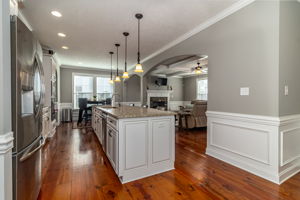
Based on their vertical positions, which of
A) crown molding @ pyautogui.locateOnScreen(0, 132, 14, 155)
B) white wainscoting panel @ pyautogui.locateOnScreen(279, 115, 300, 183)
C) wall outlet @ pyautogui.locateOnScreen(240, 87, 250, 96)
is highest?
wall outlet @ pyautogui.locateOnScreen(240, 87, 250, 96)

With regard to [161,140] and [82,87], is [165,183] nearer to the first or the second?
[161,140]

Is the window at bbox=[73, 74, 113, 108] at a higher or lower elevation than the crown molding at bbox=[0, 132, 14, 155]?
higher

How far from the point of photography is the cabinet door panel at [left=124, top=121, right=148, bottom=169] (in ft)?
6.44

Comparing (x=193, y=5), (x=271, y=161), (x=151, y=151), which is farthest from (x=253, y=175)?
(x=193, y=5)

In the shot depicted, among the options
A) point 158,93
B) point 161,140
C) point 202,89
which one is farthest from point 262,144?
point 202,89

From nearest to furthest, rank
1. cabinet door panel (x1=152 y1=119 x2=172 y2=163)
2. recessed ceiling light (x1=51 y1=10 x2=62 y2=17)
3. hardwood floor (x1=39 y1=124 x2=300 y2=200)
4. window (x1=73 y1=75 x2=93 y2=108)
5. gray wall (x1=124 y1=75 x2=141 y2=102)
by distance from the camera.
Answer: hardwood floor (x1=39 y1=124 x2=300 y2=200)
cabinet door panel (x1=152 y1=119 x2=172 y2=163)
recessed ceiling light (x1=51 y1=10 x2=62 y2=17)
window (x1=73 y1=75 x2=93 y2=108)
gray wall (x1=124 y1=75 x2=141 y2=102)

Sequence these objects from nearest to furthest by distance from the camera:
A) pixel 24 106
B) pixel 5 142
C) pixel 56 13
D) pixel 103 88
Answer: pixel 5 142
pixel 24 106
pixel 56 13
pixel 103 88

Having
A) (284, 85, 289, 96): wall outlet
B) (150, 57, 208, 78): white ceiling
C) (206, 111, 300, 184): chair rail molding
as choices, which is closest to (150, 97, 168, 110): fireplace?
(150, 57, 208, 78): white ceiling

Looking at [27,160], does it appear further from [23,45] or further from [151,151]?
[151,151]

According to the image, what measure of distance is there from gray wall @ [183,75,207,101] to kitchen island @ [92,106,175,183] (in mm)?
7401

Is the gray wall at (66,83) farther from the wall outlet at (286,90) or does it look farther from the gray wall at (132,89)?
the wall outlet at (286,90)

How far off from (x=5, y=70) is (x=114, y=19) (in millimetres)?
2256

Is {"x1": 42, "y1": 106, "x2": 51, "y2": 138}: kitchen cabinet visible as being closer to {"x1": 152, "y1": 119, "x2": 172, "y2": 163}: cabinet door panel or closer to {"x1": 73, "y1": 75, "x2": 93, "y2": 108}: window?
{"x1": 152, "y1": 119, "x2": 172, "y2": 163}: cabinet door panel

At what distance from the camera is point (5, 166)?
952 millimetres
